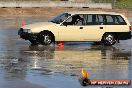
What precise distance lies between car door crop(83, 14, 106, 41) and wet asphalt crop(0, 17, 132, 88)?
426 mm

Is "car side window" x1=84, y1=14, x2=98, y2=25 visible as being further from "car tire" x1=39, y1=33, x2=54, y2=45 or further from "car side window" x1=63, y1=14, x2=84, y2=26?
"car tire" x1=39, y1=33, x2=54, y2=45

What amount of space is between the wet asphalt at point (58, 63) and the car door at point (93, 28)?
1.40 feet

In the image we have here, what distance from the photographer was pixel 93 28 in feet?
85.4

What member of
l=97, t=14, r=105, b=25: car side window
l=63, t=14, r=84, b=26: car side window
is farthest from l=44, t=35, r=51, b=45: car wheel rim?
l=97, t=14, r=105, b=25: car side window

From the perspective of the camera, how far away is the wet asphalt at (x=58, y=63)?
1487cm

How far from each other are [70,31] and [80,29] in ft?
1.58

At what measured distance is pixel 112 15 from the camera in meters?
26.5

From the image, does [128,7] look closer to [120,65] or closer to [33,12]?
[33,12]

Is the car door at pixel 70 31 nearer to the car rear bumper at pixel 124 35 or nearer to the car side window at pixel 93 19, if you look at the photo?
the car side window at pixel 93 19

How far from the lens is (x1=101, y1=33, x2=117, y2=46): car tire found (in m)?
26.1

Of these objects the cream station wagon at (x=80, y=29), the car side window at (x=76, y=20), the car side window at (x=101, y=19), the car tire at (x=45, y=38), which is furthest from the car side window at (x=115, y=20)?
the car tire at (x=45, y=38)

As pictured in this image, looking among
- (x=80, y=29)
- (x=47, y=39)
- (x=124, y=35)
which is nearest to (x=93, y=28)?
(x=80, y=29)

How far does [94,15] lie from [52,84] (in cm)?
1220

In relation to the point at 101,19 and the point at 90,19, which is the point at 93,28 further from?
the point at 101,19
